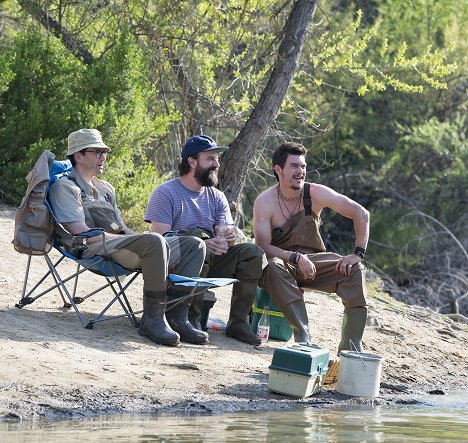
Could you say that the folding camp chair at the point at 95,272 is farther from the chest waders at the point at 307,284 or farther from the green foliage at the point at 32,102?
the green foliage at the point at 32,102

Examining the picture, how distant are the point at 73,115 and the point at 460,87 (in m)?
10.0

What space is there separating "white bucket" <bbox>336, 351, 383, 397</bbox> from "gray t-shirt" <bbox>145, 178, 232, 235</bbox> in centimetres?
144

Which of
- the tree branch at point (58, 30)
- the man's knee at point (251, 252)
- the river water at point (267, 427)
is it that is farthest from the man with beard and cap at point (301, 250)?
the tree branch at point (58, 30)

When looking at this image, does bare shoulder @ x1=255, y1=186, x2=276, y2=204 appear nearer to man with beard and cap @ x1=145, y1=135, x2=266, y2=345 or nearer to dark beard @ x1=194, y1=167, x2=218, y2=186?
man with beard and cap @ x1=145, y1=135, x2=266, y2=345

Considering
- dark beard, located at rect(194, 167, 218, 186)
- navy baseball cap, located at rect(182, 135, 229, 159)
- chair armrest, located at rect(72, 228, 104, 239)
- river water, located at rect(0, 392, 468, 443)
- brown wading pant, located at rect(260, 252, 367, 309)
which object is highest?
navy baseball cap, located at rect(182, 135, 229, 159)

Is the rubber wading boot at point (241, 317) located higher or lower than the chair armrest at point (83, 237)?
lower

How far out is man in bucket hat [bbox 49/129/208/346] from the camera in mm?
7312

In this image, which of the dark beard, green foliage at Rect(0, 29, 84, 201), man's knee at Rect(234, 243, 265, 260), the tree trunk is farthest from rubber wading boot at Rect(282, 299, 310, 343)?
green foliage at Rect(0, 29, 84, 201)

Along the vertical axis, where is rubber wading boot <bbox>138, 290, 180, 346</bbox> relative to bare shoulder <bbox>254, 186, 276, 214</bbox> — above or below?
below

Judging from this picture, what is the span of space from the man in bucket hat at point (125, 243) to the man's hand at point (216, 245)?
22 cm

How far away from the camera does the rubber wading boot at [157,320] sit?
7.34 meters

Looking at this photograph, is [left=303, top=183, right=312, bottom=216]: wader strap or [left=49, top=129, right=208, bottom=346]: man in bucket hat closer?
[left=49, top=129, right=208, bottom=346]: man in bucket hat

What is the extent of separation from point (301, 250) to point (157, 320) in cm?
127

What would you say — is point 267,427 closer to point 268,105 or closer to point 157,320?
point 157,320
